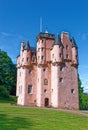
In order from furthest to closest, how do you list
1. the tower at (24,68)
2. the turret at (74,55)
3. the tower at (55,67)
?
the tower at (24,68) → the turret at (74,55) → the tower at (55,67)

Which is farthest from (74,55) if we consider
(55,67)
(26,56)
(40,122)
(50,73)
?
(40,122)

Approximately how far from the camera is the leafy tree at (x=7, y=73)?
77938 millimetres

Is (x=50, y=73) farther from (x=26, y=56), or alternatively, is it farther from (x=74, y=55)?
(x=26, y=56)

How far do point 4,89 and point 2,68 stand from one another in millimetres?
11476

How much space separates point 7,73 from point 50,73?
1136 inches

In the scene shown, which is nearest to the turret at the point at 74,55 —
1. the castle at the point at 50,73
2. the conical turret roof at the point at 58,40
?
the castle at the point at 50,73

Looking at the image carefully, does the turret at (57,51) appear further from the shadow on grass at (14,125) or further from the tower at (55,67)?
the shadow on grass at (14,125)

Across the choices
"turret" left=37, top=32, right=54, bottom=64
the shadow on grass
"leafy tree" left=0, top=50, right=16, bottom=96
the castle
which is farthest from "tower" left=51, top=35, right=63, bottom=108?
the shadow on grass

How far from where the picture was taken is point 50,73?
182 ft

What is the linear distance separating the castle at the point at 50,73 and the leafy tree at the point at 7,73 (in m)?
21.4

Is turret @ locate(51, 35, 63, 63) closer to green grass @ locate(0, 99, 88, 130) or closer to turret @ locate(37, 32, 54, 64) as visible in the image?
turret @ locate(37, 32, 54, 64)

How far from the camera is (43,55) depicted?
55.9 metres

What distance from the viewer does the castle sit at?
51.7 metres

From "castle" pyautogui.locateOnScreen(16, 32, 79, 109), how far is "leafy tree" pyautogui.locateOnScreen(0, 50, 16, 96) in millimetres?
21373
